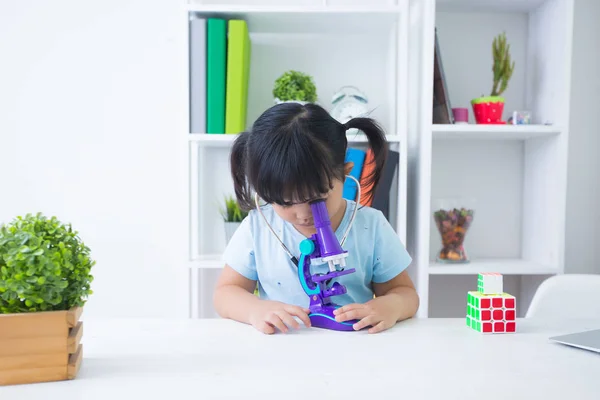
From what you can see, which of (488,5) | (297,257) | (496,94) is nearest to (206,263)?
(297,257)

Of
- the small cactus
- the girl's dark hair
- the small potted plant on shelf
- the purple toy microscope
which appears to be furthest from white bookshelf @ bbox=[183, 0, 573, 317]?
the small potted plant on shelf

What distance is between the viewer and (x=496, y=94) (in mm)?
1811

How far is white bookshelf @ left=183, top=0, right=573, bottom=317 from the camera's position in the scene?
5.83 ft

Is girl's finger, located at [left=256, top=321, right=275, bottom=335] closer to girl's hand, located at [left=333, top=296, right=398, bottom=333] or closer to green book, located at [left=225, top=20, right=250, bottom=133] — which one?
girl's hand, located at [left=333, top=296, right=398, bottom=333]

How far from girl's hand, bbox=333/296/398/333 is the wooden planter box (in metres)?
0.43

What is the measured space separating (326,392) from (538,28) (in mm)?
1720

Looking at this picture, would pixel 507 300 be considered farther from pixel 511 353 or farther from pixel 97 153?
pixel 97 153

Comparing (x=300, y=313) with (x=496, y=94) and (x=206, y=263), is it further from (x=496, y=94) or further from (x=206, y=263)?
(x=496, y=94)

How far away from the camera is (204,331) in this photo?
0.91 m

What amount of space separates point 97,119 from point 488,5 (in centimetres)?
144

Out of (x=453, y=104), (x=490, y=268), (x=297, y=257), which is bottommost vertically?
(x=490, y=268)

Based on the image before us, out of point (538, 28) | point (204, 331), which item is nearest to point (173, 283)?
point (204, 331)

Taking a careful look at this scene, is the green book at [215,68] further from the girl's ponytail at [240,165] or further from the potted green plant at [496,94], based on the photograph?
the potted green plant at [496,94]

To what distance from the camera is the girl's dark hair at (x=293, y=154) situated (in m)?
1.01
